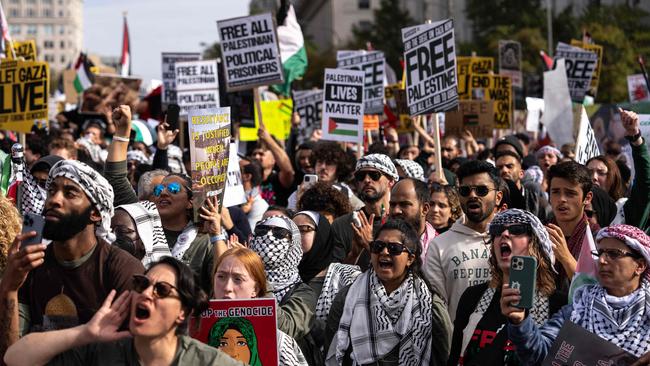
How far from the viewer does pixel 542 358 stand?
529 centimetres

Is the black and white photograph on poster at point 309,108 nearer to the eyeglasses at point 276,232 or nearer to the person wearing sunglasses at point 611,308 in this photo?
the eyeglasses at point 276,232

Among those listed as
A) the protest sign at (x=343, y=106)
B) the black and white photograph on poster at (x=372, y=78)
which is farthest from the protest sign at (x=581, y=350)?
the black and white photograph on poster at (x=372, y=78)

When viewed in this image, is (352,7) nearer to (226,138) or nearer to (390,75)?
(390,75)

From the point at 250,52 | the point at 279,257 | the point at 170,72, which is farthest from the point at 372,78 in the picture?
the point at 279,257

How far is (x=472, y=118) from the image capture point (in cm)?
1552

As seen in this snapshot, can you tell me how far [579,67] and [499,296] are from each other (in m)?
13.1

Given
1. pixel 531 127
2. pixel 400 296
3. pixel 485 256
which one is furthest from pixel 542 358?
pixel 531 127

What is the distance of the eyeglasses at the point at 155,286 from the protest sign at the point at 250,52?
8.64m

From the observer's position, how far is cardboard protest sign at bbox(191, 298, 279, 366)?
544cm

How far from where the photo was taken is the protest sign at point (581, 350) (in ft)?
16.7

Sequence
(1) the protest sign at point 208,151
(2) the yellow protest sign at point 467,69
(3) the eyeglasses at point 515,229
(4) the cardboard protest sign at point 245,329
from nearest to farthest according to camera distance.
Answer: (4) the cardboard protest sign at point 245,329 < (3) the eyeglasses at point 515,229 < (1) the protest sign at point 208,151 < (2) the yellow protest sign at point 467,69

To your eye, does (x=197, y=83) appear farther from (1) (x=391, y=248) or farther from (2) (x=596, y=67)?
(1) (x=391, y=248)

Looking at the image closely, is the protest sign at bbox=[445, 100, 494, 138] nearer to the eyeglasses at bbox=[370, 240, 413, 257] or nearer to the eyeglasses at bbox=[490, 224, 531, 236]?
the eyeglasses at bbox=[370, 240, 413, 257]

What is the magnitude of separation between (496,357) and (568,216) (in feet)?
5.56
